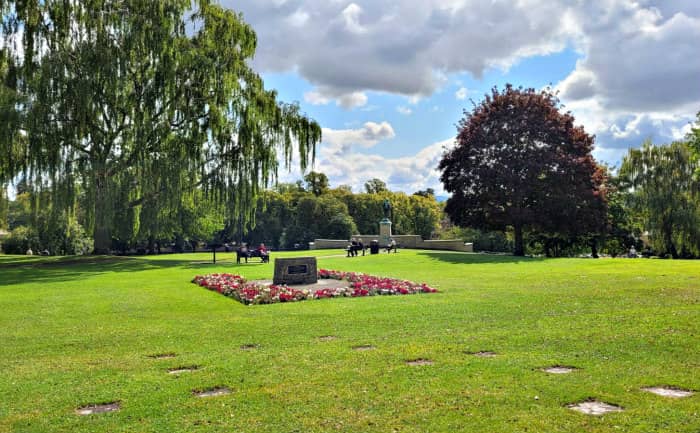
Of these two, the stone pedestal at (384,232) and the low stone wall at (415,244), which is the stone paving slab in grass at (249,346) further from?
the low stone wall at (415,244)

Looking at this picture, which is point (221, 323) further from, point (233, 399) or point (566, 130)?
point (566, 130)

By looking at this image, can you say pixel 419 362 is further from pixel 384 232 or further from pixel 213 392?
pixel 384 232

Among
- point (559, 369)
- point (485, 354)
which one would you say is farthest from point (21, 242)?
point (559, 369)

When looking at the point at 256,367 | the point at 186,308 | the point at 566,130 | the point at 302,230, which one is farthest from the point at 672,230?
the point at 256,367

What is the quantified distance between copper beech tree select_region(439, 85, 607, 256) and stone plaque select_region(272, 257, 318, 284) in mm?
21596

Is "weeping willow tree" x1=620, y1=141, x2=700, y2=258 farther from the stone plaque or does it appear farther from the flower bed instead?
the stone plaque

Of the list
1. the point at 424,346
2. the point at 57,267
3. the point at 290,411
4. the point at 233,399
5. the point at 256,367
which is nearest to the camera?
the point at 290,411

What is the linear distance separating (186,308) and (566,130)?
31290 millimetres

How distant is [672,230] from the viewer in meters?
42.8

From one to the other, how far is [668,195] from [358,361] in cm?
4408

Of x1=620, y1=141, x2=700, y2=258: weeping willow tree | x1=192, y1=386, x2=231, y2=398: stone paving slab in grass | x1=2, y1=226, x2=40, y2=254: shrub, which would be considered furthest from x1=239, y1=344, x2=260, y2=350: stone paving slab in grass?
x1=620, y1=141, x2=700, y2=258: weeping willow tree

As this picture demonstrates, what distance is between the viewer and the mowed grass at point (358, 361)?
512 centimetres

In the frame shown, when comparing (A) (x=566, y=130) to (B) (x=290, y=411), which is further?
(A) (x=566, y=130)

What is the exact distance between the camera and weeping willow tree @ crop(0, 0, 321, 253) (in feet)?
77.9
